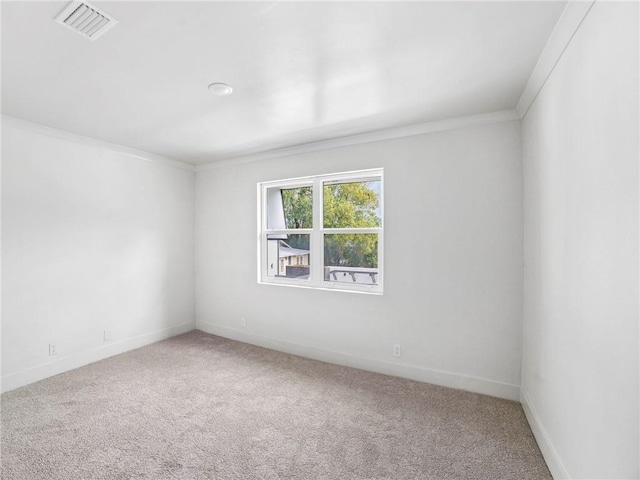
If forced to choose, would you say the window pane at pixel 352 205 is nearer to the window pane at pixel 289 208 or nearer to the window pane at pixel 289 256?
the window pane at pixel 289 208

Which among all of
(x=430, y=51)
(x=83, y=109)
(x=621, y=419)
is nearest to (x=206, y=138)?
(x=83, y=109)

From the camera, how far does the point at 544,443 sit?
1.91m

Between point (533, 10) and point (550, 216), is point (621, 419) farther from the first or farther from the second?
point (533, 10)

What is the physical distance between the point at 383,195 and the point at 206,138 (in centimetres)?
193

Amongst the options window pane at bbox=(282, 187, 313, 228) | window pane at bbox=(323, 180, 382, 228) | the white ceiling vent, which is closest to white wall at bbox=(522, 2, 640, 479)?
window pane at bbox=(323, 180, 382, 228)

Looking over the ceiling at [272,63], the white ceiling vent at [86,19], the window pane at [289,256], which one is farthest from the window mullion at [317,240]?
the white ceiling vent at [86,19]

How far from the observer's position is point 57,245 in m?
3.09

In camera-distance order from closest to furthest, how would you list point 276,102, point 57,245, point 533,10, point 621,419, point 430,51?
point 621,419 → point 533,10 → point 430,51 → point 276,102 → point 57,245

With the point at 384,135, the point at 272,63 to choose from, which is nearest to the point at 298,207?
the point at 384,135

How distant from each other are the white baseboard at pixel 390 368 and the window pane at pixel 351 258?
0.80 metres

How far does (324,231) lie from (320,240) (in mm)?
117

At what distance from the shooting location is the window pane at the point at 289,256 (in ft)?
12.2

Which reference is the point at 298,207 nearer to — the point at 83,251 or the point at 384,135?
the point at 384,135

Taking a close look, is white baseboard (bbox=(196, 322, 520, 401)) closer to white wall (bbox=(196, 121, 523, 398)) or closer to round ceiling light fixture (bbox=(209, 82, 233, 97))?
white wall (bbox=(196, 121, 523, 398))
